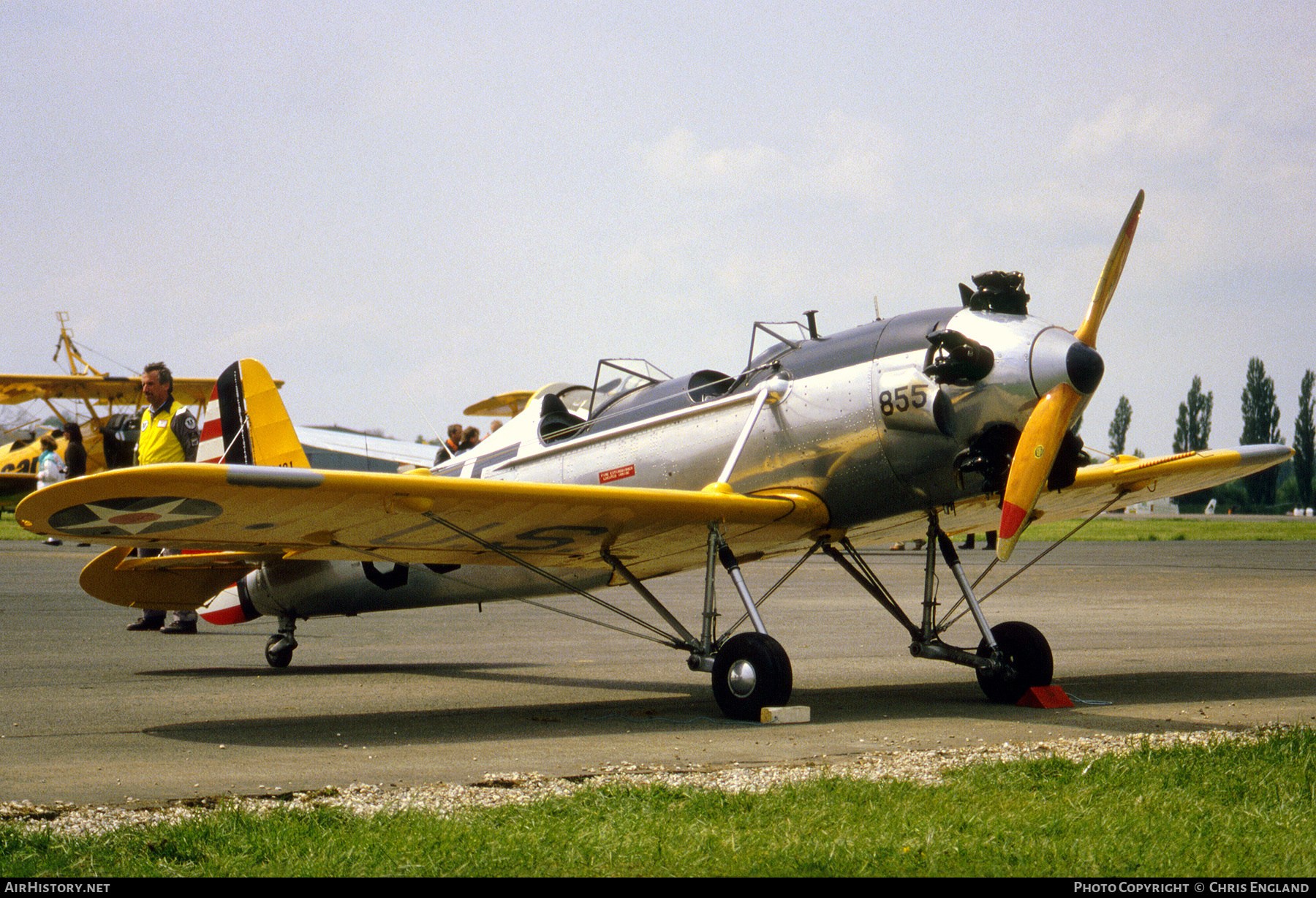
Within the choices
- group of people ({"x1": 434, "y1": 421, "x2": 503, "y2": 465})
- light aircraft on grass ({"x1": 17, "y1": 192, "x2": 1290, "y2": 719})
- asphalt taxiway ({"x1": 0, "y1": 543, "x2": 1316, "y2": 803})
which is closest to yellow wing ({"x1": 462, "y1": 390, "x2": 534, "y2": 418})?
group of people ({"x1": 434, "y1": 421, "x2": 503, "y2": 465})

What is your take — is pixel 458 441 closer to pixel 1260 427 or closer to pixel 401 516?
pixel 401 516

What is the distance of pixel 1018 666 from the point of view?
24.4ft

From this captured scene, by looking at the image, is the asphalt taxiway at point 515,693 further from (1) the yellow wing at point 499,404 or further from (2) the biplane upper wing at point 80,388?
(2) the biplane upper wing at point 80,388

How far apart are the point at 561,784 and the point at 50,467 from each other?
26713 millimetres

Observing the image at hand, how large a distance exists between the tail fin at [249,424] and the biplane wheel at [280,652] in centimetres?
143

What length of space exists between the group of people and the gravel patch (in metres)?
4.71

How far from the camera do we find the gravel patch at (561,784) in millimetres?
4117

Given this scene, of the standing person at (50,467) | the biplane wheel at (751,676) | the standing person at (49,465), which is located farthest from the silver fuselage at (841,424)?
the standing person at (49,465)

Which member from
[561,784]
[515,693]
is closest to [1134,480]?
[515,693]

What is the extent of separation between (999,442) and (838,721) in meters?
1.81

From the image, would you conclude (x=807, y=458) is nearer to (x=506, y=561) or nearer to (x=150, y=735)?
(x=506, y=561)

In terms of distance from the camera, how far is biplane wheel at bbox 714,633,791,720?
657cm

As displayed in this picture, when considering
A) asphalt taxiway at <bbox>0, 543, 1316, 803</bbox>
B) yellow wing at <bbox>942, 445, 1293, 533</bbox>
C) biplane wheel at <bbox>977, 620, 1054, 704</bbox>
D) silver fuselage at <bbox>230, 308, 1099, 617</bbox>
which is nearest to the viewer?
asphalt taxiway at <bbox>0, 543, 1316, 803</bbox>

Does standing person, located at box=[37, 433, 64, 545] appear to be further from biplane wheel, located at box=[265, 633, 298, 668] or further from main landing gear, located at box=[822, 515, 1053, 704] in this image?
main landing gear, located at box=[822, 515, 1053, 704]
